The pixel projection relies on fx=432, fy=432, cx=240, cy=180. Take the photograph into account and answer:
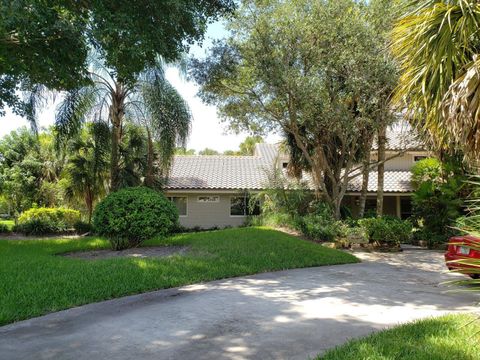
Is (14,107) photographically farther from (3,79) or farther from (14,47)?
(14,47)

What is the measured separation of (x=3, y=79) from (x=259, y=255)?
9.67 meters

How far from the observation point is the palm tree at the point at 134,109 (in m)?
17.8

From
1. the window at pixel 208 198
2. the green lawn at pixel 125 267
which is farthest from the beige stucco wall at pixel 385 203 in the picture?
the green lawn at pixel 125 267

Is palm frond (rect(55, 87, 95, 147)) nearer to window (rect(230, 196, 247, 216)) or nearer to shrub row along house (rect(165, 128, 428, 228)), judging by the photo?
shrub row along house (rect(165, 128, 428, 228))

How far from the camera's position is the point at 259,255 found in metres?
12.0

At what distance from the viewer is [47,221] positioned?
22.5m

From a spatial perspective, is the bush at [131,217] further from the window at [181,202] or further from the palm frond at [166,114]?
the window at [181,202]

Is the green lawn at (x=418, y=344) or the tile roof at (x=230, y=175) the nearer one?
the green lawn at (x=418, y=344)

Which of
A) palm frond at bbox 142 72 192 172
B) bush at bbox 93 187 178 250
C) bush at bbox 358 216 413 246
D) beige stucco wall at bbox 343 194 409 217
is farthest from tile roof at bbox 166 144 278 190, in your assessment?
bush at bbox 93 187 178 250

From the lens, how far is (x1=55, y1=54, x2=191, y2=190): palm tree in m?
17.8

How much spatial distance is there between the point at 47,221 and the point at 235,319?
1900cm

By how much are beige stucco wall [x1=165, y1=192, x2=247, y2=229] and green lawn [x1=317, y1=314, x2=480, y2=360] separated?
2042 centimetres

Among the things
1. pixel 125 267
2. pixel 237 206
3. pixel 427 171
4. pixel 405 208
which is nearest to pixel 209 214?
pixel 237 206

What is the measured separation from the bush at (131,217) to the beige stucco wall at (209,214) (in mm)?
11973
